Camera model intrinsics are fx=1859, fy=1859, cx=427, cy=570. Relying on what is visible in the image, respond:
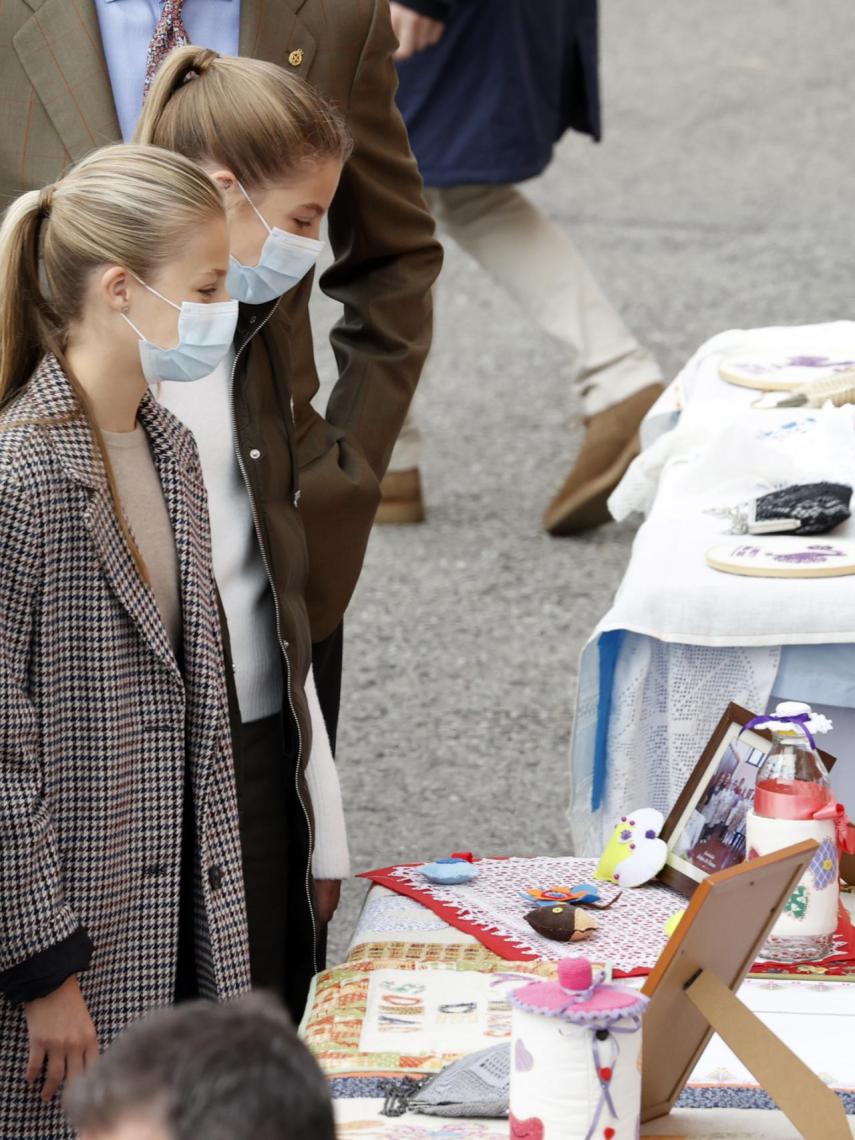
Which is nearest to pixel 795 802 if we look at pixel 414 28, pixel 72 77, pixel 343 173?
pixel 343 173

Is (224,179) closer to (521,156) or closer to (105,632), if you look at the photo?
(105,632)

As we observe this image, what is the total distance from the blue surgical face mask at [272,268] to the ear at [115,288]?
0.25 metres

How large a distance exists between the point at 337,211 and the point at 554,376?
14.4 feet

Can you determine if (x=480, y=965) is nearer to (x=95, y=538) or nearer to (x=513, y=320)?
(x=95, y=538)

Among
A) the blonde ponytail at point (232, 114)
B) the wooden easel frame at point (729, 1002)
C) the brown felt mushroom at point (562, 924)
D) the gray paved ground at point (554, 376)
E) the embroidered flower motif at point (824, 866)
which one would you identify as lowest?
the gray paved ground at point (554, 376)

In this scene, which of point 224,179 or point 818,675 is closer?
point 224,179

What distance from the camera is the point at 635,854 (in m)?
2.06

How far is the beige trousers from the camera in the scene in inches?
197

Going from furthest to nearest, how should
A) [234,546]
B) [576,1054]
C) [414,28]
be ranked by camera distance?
[414,28], [234,546], [576,1054]

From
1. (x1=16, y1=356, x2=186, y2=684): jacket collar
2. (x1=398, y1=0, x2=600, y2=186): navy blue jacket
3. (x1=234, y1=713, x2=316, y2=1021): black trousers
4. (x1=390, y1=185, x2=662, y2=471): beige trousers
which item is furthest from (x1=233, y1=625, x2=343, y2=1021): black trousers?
(x1=398, y1=0, x2=600, y2=186): navy blue jacket

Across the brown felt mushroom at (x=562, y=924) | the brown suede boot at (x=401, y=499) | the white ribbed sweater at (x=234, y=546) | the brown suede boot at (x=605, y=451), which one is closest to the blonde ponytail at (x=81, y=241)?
the white ribbed sweater at (x=234, y=546)

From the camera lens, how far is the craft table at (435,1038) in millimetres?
1521

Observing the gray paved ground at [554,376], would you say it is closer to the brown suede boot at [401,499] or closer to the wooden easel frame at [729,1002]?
the brown suede boot at [401,499]

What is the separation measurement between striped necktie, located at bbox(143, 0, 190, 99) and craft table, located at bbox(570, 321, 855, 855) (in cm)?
94
